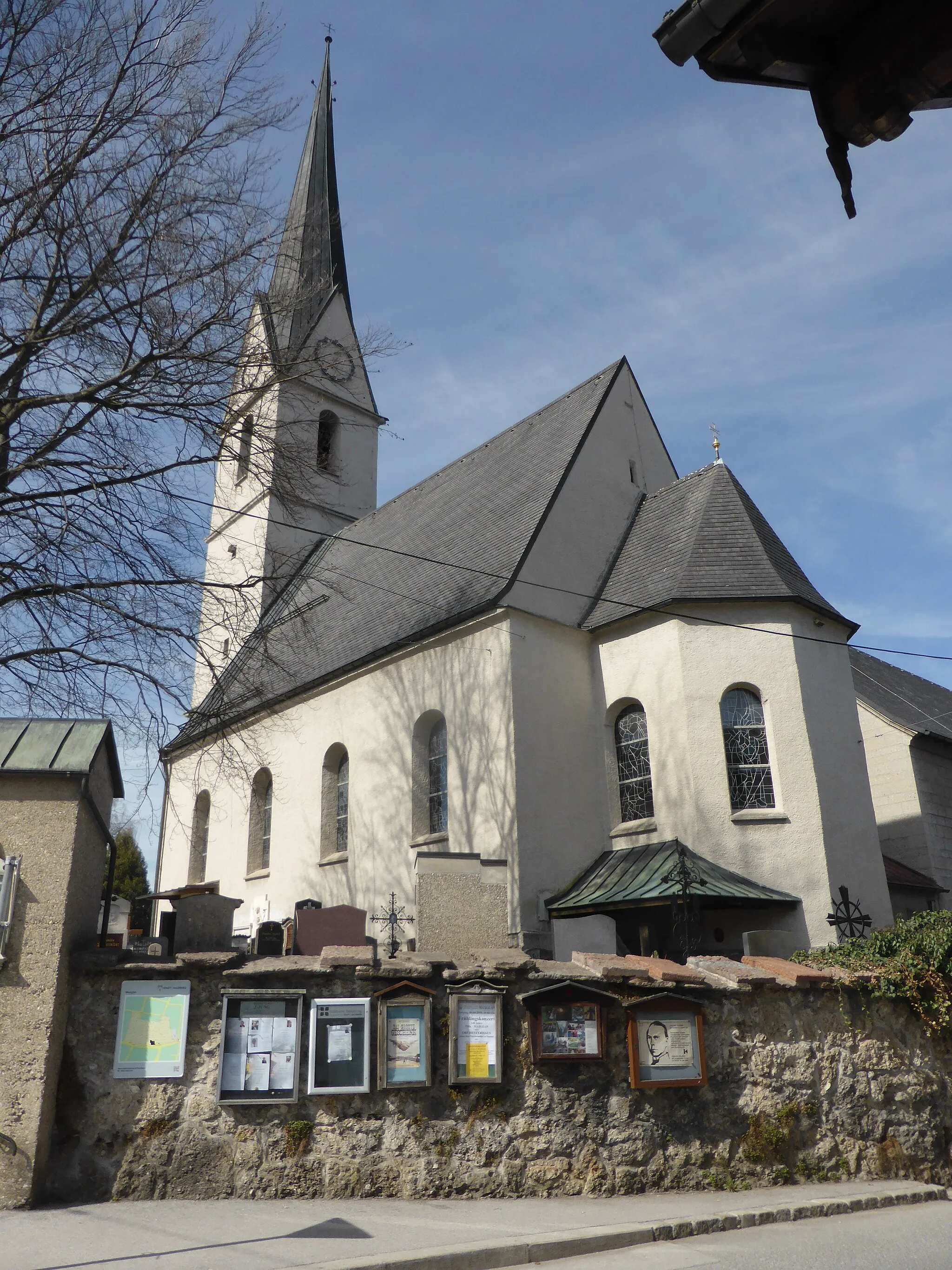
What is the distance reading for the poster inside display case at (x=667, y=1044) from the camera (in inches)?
294

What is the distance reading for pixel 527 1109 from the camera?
7152mm

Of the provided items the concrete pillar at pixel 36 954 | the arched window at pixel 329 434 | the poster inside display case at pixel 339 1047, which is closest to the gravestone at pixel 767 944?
the poster inside display case at pixel 339 1047

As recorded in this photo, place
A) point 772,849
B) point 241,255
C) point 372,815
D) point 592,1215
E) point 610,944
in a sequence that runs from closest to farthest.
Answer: point 592,1215 < point 241,255 < point 610,944 < point 772,849 < point 372,815

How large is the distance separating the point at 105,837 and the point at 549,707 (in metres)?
9.15

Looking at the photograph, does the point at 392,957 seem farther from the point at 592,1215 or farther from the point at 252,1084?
the point at 592,1215

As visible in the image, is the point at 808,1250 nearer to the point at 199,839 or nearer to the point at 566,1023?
the point at 566,1023

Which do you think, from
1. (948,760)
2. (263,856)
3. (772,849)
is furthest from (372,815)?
(948,760)

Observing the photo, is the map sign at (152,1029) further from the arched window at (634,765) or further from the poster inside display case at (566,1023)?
the arched window at (634,765)

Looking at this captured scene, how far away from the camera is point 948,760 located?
73.5 feet

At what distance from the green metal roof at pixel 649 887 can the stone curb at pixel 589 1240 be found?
589 centimetres

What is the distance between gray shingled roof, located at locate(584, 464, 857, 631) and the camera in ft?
52.0

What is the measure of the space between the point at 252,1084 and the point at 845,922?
9794 millimetres

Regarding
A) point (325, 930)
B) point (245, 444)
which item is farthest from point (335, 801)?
point (245, 444)

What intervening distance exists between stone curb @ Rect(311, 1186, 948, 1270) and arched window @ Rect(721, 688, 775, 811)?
7.63 m
